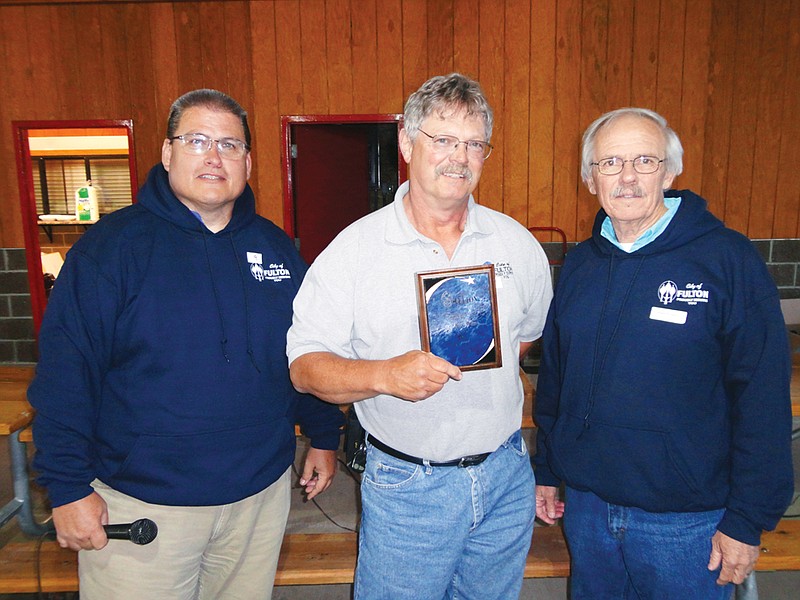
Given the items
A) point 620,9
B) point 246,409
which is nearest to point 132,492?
point 246,409

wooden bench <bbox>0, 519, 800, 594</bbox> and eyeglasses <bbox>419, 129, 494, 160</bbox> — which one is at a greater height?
eyeglasses <bbox>419, 129, 494, 160</bbox>

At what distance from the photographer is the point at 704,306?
145 cm

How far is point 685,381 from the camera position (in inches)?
58.2

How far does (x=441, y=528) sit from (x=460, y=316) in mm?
575

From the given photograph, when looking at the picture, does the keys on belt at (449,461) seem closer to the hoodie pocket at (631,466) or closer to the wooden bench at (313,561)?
the hoodie pocket at (631,466)

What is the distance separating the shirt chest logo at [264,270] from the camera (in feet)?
5.77

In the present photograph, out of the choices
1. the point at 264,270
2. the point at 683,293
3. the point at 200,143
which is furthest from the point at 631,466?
the point at 200,143

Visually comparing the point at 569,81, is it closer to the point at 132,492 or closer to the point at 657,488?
the point at 657,488

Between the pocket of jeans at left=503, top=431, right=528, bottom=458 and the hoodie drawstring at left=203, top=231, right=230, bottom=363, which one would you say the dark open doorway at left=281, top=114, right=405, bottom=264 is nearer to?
the hoodie drawstring at left=203, top=231, right=230, bottom=363

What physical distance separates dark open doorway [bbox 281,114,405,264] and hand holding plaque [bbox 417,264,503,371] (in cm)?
440

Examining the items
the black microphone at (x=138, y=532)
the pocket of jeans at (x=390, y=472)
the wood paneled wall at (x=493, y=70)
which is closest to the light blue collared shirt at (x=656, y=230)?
the pocket of jeans at (x=390, y=472)

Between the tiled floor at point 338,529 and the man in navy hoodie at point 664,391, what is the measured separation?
1.33 meters

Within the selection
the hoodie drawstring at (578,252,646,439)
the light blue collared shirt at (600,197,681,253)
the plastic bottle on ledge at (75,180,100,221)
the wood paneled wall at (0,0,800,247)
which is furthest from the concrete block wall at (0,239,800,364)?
the hoodie drawstring at (578,252,646,439)

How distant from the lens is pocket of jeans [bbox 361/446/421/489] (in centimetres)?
156
